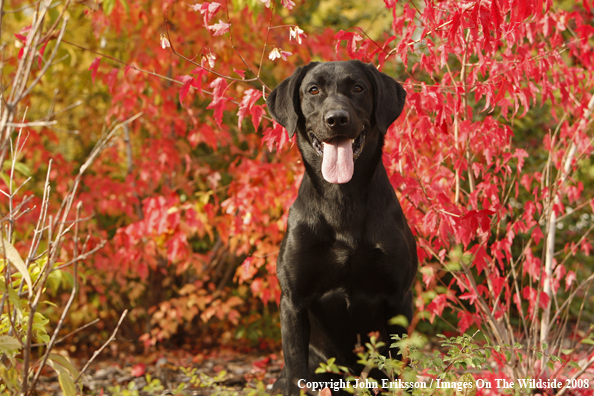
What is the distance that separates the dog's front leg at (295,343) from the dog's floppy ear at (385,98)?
981 millimetres

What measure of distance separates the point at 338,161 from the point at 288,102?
456 millimetres

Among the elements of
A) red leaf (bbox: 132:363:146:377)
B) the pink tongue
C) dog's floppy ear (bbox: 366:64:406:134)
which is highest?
dog's floppy ear (bbox: 366:64:406:134)

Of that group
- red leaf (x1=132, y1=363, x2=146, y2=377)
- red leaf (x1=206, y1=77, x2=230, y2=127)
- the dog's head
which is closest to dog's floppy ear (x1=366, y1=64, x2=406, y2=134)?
the dog's head

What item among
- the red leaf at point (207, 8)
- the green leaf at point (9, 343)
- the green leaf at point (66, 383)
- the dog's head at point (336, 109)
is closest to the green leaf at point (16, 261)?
the green leaf at point (9, 343)

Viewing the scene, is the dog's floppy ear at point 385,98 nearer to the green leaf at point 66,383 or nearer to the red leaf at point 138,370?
the green leaf at point 66,383

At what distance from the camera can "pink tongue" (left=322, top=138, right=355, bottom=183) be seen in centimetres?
252

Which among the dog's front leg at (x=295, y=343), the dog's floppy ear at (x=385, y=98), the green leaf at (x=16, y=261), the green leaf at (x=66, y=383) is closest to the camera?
the green leaf at (x=16, y=261)

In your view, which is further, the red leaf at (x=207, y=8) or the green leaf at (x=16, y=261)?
the red leaf at (x=207, y=8)

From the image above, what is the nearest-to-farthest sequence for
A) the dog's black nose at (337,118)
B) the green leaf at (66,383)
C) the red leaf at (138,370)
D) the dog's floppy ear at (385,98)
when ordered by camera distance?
the green leaf at (66,383) < the dog's black nose at (337,118) < the dog's floppy ear at (385,98) < the red leaf at (138,370)

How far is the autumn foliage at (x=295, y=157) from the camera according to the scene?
2875mm

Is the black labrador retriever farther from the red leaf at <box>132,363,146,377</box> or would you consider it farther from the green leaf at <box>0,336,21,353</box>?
the red leaf at <box>132,363,146,377</box>

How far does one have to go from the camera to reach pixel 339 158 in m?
2.55

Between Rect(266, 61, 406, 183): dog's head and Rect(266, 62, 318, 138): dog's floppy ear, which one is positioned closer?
Rect(266, 61, 406, 183): dog's head

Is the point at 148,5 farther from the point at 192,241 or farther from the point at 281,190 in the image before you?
the point at 192,241
